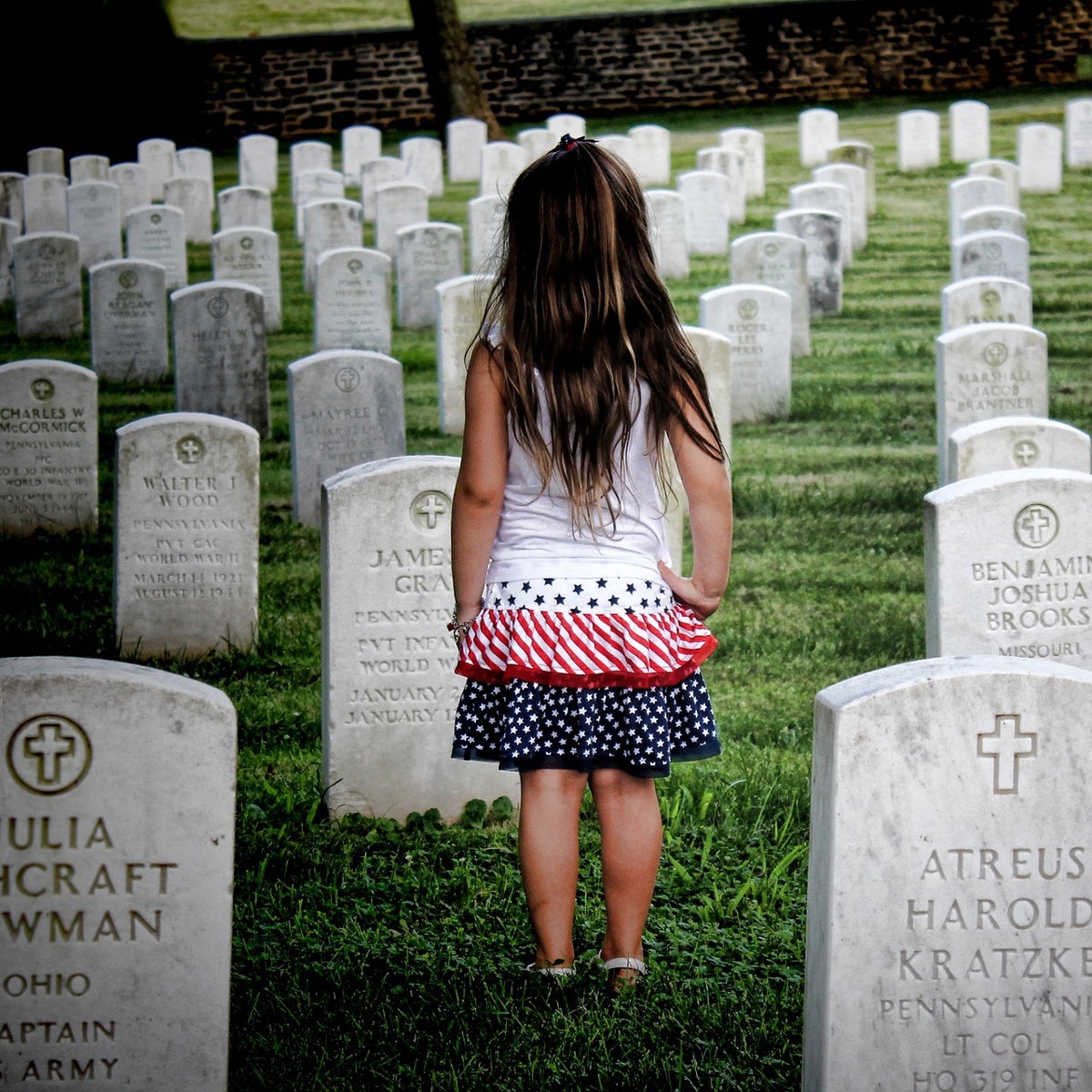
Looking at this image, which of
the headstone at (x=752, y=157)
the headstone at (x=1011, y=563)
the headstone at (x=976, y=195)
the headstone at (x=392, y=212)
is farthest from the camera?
the headstone at (x=752, y=157)

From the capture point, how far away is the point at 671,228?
1630 centimetres

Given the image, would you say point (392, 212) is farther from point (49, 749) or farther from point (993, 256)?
point (49, 749)

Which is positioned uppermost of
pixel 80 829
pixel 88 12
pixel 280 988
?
pixel 88 12

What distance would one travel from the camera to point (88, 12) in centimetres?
2856

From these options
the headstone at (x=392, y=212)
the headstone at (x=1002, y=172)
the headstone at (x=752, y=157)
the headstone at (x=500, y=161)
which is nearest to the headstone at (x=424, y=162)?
the headstone at (x=500, y=161)

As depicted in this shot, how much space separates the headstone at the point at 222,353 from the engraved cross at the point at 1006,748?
8747 mm

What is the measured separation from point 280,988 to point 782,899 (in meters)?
1.39

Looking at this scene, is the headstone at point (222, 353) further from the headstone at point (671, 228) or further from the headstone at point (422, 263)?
the headstone at point (671, 228)

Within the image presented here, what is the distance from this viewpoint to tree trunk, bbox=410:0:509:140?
2512 cm

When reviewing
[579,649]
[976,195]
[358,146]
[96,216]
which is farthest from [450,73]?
[579,649]

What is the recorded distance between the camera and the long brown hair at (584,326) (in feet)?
11.5

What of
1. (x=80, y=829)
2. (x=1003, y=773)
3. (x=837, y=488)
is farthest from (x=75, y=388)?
(x=1003, y=773)

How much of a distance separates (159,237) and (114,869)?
46.4ft

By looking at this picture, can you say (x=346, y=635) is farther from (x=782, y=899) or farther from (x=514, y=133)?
(x=514, y=133)
